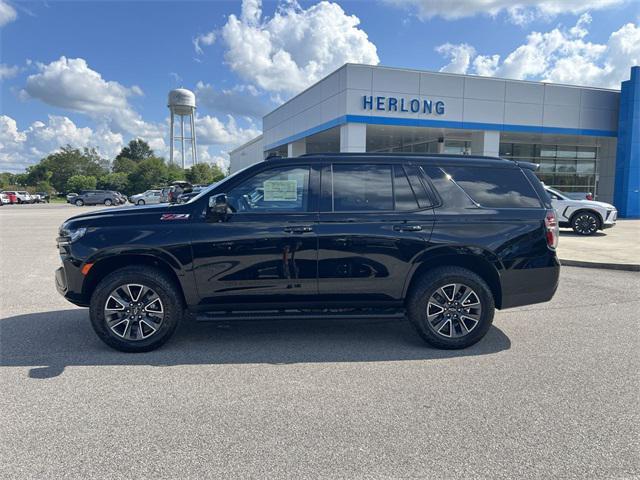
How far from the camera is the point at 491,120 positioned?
20.0 meters

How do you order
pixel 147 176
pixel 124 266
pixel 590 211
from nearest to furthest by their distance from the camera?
pixel 124 266, pixel 590 211, pixel 147 176

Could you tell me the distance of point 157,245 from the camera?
417cm

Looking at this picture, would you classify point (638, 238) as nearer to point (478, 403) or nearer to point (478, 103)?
point (478, 103)

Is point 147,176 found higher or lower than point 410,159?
higher

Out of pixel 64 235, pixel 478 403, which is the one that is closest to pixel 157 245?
pixel 64 235

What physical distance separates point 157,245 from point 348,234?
1.90 meters

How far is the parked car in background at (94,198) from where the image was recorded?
43.0m

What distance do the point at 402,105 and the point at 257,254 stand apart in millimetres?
16414

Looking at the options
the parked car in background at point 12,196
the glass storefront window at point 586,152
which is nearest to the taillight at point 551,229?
the glass storefront window at point 586,152

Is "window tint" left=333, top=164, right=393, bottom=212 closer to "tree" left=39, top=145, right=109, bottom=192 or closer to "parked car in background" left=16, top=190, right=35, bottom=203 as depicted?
"parked car in background" left=16, top=190, right=35, bottom=203

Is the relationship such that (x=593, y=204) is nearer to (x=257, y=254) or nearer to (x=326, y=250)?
(x=326, y=250)

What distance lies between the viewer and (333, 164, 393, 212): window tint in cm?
438

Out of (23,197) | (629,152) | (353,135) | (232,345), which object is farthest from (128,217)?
(23,197)

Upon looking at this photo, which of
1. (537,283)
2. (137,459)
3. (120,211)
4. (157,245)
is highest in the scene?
(120,211)
